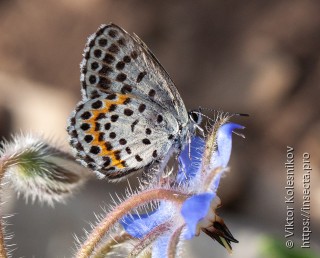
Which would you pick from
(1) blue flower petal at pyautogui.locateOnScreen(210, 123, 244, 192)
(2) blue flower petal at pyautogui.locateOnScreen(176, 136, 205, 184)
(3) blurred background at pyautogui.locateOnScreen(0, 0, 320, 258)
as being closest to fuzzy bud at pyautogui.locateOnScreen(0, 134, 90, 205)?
(2) blue flower petal at pyautogui.locateOnScreen(176, 136, 205, 184)

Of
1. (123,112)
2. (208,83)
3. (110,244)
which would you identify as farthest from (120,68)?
(208,83)

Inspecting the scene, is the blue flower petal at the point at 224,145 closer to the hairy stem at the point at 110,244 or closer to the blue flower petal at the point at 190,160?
the blue flower petal at the point at 190,160

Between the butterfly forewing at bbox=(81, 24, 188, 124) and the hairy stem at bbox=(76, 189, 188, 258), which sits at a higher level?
the butterfly forewing at bbox=(81, 24, 188, 124)

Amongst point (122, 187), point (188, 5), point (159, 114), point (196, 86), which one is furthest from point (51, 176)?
point (188, 5)

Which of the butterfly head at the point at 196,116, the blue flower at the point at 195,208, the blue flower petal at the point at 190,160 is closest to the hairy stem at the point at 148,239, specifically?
the blue flower at the point at 195,208

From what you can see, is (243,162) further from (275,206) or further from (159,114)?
(159,114)

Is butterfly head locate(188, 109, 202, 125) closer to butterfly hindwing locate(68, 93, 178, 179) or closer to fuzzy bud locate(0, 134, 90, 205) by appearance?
butterfly hindwing locate(68, 93, 178, 179)
